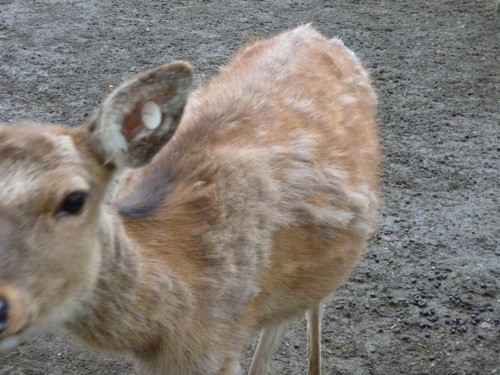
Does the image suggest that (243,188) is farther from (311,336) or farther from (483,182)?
(483,182)

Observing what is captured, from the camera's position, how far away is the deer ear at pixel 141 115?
8.72 feet

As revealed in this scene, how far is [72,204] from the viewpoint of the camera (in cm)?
245

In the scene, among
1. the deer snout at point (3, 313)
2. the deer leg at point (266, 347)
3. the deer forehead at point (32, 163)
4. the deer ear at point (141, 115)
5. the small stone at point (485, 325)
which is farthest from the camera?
the small stone at point (485, 325)

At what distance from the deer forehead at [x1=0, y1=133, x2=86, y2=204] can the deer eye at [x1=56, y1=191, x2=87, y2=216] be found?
0.04 m

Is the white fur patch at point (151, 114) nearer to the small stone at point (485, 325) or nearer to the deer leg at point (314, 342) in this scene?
the deer leg at point (314, 342)

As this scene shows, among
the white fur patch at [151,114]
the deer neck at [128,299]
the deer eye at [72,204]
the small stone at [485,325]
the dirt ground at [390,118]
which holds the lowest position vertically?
the small stone at [485,325]

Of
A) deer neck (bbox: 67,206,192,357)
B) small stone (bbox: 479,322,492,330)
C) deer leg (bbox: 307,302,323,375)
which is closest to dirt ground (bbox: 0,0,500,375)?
small stone (bbox: 479,322,492,330)

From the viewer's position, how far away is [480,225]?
5535mm

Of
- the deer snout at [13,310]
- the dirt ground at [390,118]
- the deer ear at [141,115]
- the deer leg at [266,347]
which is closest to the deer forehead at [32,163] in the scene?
the deer ear at [141,115]

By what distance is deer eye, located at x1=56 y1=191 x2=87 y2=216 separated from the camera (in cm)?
241

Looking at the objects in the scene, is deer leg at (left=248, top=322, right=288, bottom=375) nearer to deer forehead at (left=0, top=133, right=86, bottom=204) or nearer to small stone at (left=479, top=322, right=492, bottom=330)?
small stone at (left=479, top=322, right=492, bottom=330)

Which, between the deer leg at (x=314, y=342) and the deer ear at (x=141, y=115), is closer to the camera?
the deer ear at (x=141, y=115)

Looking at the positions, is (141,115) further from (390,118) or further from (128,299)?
(390,118)

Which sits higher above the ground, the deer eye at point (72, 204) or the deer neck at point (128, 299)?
the deer eye at point (72, 204)
